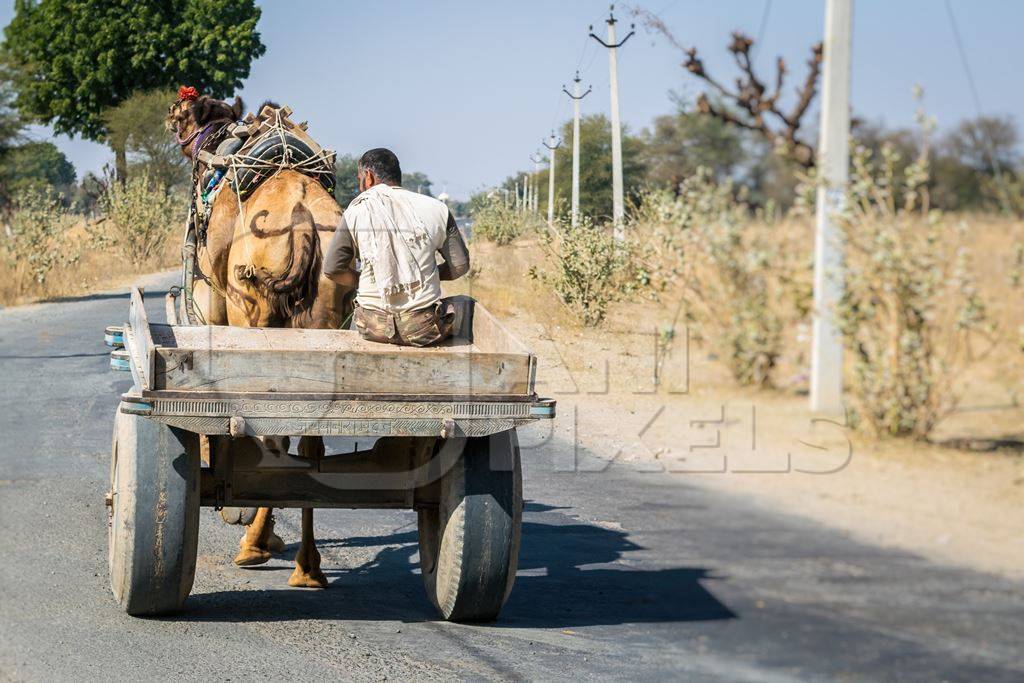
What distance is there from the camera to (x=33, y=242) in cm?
2027

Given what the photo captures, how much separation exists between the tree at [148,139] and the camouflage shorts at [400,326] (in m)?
32.8

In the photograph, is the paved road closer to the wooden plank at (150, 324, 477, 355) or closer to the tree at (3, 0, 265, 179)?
the wooden plank at (150, 324, 477, 355)

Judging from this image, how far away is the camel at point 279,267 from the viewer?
17.7ft

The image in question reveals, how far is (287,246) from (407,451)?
1296mm

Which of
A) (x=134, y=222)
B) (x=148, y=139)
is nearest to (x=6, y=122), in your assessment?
(x=148, y=139)

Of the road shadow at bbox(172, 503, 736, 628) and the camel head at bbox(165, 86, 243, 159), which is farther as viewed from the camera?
the camel head at bbox(165, 86, 243, 159)

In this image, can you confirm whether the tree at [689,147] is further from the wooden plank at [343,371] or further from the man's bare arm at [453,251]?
the man's bare arm at [453,251]

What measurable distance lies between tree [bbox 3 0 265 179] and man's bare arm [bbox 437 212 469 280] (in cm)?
4107

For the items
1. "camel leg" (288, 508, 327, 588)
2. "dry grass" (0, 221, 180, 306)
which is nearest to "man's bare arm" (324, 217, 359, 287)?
"camel leg" (288, 508, 327, 588)

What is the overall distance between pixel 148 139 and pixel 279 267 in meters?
35.3

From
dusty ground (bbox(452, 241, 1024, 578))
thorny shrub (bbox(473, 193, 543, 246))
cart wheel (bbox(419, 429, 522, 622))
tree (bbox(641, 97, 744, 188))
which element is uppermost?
thorny shrub (bbox(473, 193, 543, 246))

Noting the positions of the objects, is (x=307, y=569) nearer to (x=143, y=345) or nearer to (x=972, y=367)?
(x=143, y=345)

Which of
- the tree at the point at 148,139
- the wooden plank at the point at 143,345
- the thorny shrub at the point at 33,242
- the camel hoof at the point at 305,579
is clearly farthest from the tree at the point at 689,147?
the tree at the point at 148,139

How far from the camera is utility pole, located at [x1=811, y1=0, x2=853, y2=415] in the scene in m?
1.29
